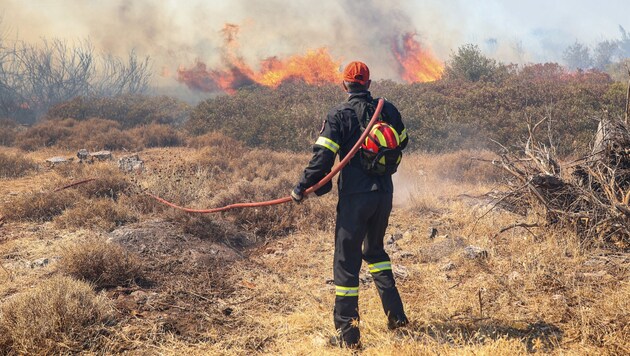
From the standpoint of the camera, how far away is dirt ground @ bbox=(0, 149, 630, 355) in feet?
11.5

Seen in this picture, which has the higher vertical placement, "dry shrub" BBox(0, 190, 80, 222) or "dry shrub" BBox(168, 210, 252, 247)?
"dry shrub" BBox(0, 190, 80, 222)

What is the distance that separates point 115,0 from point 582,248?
37675 mm

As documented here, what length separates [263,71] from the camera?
26.4 metres

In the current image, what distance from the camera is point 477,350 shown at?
9.77 ft

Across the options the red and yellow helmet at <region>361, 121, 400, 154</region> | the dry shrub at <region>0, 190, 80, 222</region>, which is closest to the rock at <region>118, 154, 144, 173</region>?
the dry shrub at <region>0, 190, 80, 222</region>

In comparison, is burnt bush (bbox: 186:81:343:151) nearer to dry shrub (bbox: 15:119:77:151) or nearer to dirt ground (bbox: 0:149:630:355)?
dry shrub (bbox: 15:119:77:151)

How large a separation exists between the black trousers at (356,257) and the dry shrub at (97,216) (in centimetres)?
442

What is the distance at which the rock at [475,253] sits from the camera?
17.5 ft

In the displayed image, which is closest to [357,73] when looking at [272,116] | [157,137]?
[272,116]

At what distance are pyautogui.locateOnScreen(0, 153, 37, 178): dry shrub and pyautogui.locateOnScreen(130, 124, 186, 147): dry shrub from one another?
4291 millimetres

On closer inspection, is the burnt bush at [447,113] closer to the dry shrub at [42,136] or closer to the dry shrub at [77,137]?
the dry shrub at [77,137]

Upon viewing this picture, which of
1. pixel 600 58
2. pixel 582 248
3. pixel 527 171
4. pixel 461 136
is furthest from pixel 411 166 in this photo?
pixel 600 58

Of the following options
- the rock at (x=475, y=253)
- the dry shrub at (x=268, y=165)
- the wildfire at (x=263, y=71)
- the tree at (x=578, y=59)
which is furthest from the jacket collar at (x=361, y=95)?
the tree at (x=578, y=59)

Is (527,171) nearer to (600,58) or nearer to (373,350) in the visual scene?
(373,350)
